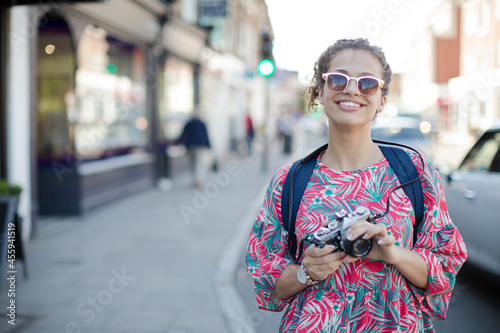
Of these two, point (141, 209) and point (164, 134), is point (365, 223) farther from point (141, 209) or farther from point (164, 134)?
point (164, 134)

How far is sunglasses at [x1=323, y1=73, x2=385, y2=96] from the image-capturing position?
1.74 m

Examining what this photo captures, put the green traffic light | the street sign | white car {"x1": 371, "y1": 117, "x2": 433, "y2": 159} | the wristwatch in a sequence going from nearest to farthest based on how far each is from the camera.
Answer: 1. the wristwatch
2. white car {"x1": 371, "y1": 117, "x2": 433, "y2": 159}
3. the green traffic light
4. the street sign

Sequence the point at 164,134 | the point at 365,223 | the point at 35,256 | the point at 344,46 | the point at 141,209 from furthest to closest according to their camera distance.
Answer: the point at 164,134 < the point at 141,209 < the point at 35,256 < the point at 344,46 < the point at 365,223

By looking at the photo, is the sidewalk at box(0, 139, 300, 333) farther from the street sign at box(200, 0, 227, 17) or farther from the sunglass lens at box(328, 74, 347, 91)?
the street sign at box(200, 0, 227, 17)

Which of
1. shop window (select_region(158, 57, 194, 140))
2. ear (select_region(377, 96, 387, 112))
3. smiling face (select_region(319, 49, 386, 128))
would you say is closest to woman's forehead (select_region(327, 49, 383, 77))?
smiling face (select_region(319, 49, 386, 128))

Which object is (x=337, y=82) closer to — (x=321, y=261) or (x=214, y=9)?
(x=321, y=261)

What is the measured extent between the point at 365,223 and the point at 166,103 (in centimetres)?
1313

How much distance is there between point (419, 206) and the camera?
169 centimetres

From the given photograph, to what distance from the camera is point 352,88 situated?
1734 mm

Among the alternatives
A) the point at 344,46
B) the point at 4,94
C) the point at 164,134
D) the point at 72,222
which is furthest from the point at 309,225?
the point at 164,134

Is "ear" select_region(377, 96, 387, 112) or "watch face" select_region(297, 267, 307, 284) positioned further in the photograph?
"ear" select_region(377, 96, 387, 112)

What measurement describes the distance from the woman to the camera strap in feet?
0.06

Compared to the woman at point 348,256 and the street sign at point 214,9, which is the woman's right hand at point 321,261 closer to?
the woman at point 348,256

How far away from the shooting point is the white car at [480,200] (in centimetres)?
450
